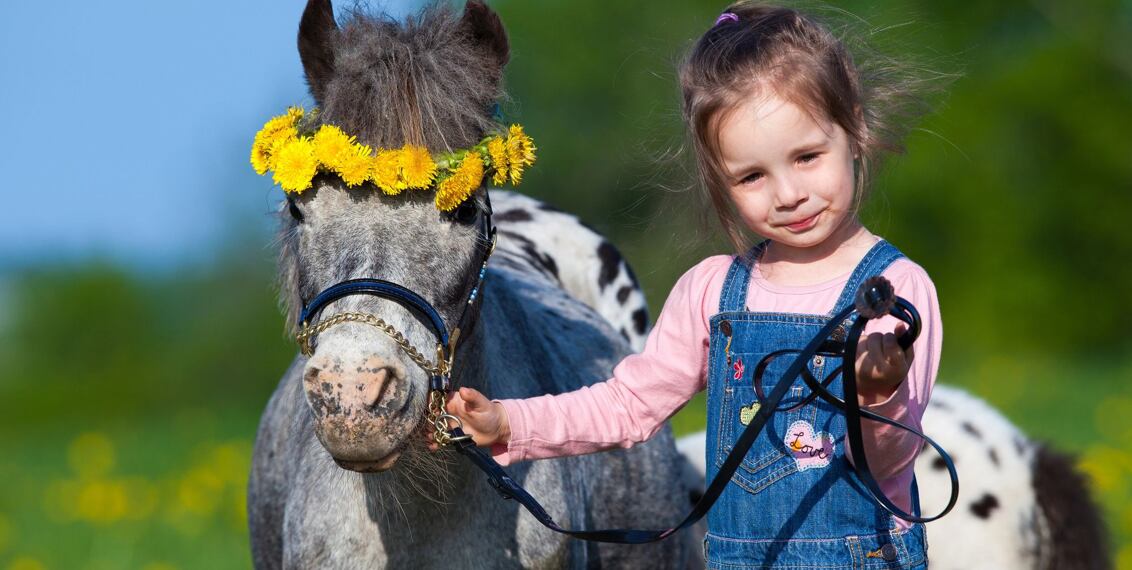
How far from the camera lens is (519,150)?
3404 millimetres

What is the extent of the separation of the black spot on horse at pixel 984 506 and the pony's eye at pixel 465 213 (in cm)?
298

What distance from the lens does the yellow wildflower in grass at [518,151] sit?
3375 millimetres

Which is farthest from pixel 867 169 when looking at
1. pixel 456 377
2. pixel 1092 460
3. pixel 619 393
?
pixel 1092 460

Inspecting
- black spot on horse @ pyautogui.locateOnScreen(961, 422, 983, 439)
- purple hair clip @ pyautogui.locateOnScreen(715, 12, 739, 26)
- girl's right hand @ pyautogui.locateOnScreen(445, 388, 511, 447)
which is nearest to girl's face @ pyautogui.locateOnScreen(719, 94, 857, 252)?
purple hair clip @ pyautogui.locateOnScreen(715, 12, 739, 26)

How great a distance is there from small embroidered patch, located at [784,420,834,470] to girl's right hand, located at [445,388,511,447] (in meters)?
0.71

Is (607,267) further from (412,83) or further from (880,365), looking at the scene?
(880,365)

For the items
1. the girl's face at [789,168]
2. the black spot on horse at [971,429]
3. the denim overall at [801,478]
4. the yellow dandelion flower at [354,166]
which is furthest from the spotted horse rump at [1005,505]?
the yellow dandelion flower at [354,166]

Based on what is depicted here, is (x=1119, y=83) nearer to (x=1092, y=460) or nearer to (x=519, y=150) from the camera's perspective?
(x=1092, y=460)

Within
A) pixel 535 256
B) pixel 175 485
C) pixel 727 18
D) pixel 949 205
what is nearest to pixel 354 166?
pixel 727 18

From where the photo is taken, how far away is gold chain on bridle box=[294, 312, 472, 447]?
2838 mm

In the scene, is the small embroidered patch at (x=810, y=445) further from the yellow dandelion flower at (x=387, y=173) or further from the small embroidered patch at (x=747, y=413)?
the yellow dandelion flower at (x=387, y=173)

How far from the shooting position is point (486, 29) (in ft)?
11.6

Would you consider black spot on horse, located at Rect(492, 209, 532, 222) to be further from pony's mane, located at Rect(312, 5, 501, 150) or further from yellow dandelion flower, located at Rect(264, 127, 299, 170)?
yellow dandelion flower, located at Rect(264, 127, 299, 170)

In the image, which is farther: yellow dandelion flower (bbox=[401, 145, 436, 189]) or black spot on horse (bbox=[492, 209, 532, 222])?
black spot on horse (bbox=[492, 209, 532, 222])
